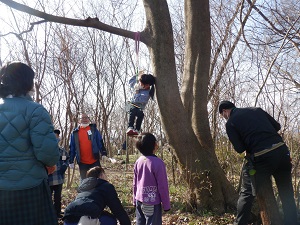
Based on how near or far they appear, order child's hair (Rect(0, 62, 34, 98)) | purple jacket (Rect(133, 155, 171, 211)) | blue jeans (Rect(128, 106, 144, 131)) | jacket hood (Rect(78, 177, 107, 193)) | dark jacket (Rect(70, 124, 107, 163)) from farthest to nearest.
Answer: dark jacket (Rect(70, 124, 107, 163)) < blue jeans (Rect(128, 106, 144, 131)) < purple jacket (Rect(133, 155, 171, 211)) < jacket hood (Rect(78, 177, 107, 193)) < child's hair (Rect(0, 62, 34, 98))

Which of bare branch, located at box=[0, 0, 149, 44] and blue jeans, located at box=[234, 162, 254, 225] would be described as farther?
bare branch, located at box=[0, 0, 149, 44]

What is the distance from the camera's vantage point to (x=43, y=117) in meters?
2.30

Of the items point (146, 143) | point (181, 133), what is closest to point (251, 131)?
point (146, 143)

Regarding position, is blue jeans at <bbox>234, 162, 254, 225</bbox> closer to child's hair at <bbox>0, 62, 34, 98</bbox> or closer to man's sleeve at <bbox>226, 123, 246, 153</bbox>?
man's sleeve at <bbox>226, 123, 246, 153</bbox>

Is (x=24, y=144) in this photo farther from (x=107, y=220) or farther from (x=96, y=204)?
(x=107, y=220)

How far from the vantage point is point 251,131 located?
3.68 metres

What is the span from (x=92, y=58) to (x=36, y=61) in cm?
846

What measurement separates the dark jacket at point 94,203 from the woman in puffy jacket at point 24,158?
681mm

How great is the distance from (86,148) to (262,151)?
3.29 meters

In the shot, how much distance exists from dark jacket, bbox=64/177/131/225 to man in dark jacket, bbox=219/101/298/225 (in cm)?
155

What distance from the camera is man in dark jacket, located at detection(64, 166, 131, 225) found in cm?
305

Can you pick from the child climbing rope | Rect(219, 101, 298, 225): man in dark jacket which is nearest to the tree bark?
the child climbing rope

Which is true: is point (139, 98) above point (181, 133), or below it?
above

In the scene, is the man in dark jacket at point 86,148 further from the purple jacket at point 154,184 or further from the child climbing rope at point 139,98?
the purple jacket at point 154,184
